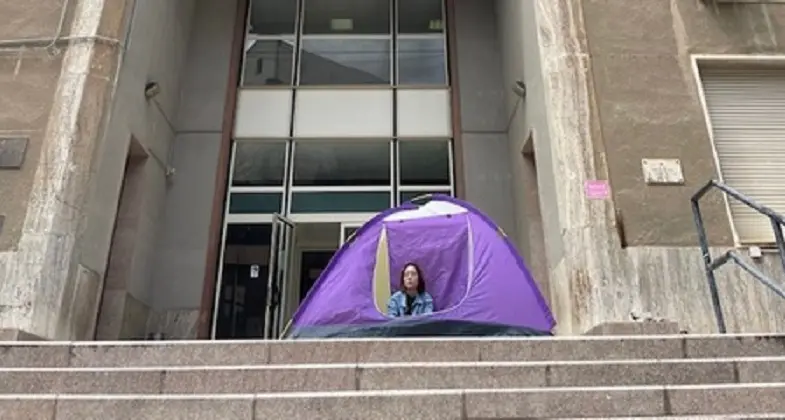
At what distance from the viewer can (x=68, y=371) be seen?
14.4 ft

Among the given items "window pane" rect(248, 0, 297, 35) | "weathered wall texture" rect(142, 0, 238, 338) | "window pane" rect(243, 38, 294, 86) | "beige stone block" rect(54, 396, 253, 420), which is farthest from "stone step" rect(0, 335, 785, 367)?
"window pane" rect(248, 0, 297, 35)

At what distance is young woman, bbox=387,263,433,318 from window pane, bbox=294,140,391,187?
4.23 metres

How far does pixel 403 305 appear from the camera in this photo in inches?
272

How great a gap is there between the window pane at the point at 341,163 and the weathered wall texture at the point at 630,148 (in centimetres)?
304

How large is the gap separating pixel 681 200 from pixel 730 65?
2184 millimetres

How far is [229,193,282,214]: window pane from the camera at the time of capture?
430 inches

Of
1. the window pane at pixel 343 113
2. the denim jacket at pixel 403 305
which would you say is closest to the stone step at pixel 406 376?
the denim jacket at pixel 403 305

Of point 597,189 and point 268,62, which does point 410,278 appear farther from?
point 268,62

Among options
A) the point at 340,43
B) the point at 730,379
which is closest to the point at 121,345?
the point at 730,379

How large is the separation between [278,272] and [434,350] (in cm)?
571

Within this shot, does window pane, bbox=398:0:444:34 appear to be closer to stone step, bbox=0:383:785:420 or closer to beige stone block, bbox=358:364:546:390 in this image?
beige stone block, bbox=358:364:546:390

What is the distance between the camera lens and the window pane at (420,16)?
1254cm

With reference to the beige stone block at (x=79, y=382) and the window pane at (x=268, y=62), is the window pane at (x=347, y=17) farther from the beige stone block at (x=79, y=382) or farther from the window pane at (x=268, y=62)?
the beige stone block at (x=79, y=382)

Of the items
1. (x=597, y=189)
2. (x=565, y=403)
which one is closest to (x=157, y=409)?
(x=565, y=403)
